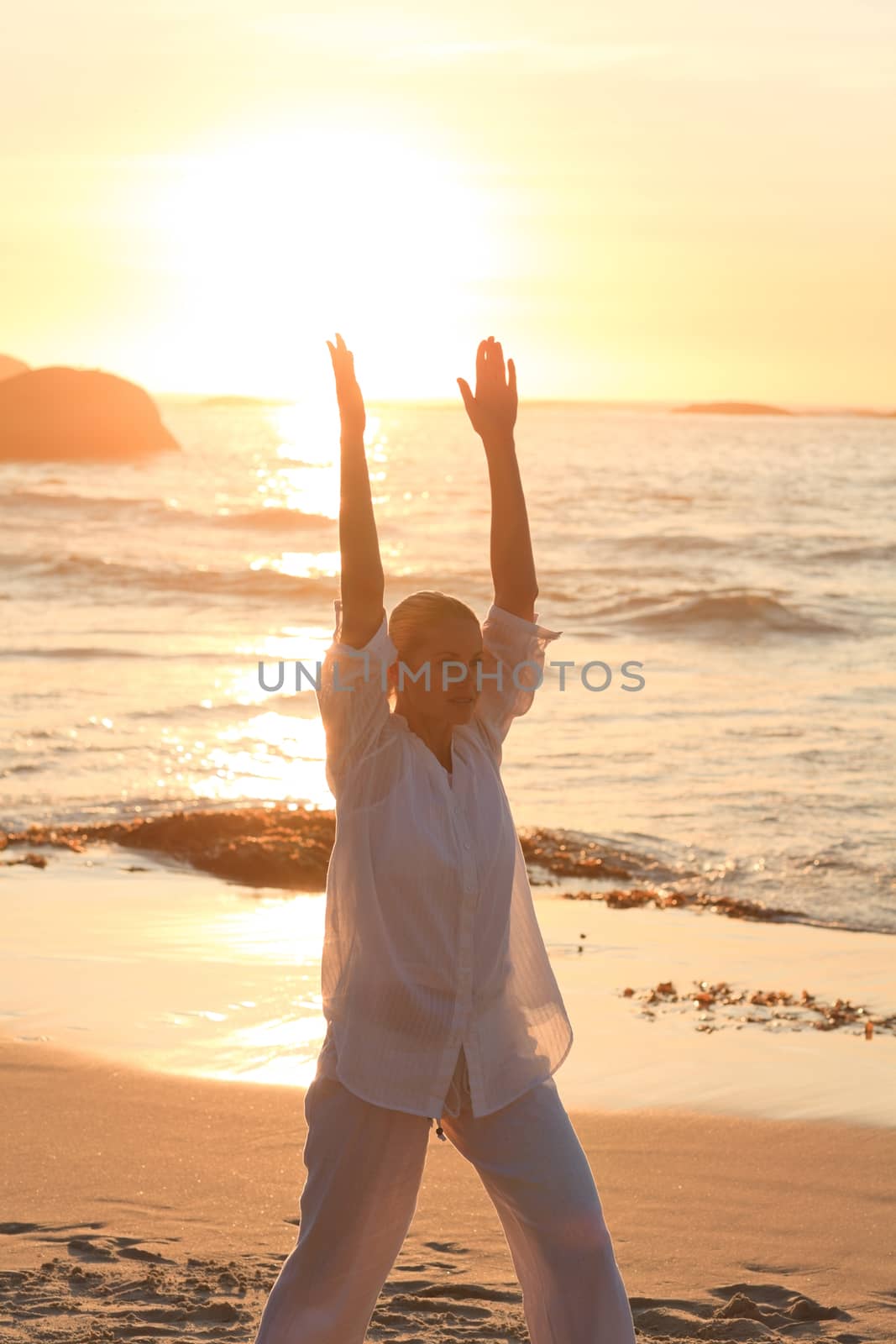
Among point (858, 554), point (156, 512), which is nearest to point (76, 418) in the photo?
point (156, 512)

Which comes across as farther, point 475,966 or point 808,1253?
point 808,1253

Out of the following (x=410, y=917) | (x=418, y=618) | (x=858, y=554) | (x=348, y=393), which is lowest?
(x=410, y=917)

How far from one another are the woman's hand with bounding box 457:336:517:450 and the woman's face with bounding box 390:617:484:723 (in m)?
0.58

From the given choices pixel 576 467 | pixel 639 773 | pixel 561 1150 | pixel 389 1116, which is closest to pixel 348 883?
pixel 389 1116

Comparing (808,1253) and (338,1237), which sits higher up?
(338,1237)

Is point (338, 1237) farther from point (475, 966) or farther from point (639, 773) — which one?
point (639, 773)

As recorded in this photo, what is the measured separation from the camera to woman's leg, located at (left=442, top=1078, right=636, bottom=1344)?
126 inches

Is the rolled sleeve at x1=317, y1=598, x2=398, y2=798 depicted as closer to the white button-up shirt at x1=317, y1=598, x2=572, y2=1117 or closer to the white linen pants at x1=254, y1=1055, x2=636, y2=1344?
the white button-up shirt at x1=317, y1=598, x2=572, y2=1117

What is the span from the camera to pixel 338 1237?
3.28 metres

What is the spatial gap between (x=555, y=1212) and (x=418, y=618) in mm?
1225

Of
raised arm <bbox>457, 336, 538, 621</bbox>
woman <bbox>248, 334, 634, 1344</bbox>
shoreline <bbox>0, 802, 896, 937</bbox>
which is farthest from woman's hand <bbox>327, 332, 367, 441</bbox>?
shoreline <bbox>0, 802, 896, 937</bbox>

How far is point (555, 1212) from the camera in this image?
10.5ft

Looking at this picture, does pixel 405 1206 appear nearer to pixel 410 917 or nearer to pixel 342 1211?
pixel 342 1211

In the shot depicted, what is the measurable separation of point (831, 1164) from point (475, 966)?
2912mm
